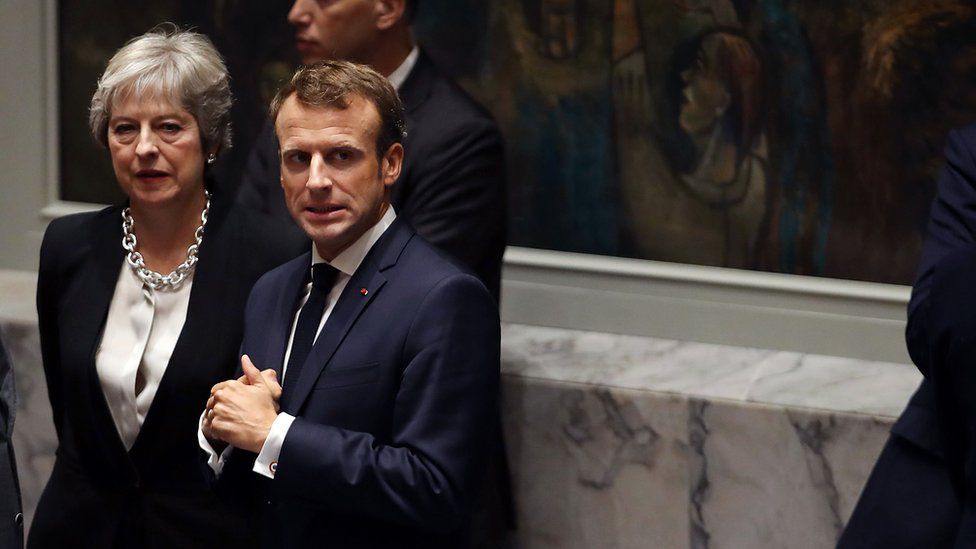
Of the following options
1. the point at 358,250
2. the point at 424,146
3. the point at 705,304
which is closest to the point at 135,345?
the point at 358,250

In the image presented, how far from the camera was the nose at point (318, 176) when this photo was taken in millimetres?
3029

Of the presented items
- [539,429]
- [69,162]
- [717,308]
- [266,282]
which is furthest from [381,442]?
[69,162]

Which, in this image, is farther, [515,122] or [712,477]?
[515,122]

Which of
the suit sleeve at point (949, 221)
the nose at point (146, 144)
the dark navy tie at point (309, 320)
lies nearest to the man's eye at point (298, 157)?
the dark navy tie at point (309, 320)

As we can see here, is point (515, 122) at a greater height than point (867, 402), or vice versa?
point (515, 122)

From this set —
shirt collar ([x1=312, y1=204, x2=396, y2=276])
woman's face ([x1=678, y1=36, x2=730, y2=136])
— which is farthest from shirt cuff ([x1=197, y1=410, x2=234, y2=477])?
woman's face ([x1=678, y1=36, x2=730, y2=136])

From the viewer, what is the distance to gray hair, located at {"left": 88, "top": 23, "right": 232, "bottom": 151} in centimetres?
366

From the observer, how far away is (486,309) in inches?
119

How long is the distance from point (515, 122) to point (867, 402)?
5.04ft

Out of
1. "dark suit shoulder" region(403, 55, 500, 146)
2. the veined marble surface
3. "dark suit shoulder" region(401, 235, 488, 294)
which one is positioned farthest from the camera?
the veined marble surface

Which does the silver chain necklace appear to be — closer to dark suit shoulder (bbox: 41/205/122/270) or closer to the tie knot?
dark suit shoulder (bbox: 41/205/122/270)

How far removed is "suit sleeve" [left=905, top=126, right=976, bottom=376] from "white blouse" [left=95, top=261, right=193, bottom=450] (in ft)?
5.62

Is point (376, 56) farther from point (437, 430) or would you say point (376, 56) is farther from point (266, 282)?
point (437, 430)

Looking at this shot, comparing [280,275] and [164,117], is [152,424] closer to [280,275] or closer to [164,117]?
[280,275]
